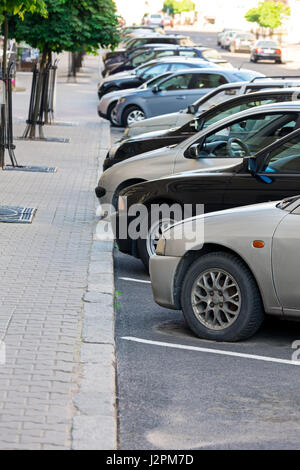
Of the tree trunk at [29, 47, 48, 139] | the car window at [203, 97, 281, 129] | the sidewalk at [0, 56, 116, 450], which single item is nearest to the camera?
the sidewalk at [0, 56, 116, 450]

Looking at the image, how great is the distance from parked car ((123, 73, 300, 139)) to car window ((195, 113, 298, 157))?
5297 millimetres

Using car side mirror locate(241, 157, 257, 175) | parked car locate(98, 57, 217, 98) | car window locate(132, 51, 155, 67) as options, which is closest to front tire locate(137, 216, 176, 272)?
car side mirror locate(241, 157, 257, 175)

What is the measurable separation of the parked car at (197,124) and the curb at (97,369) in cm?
306

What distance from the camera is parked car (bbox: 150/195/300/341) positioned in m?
7.19

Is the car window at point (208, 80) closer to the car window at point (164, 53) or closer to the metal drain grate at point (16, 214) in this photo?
the car window at point (164, 53)

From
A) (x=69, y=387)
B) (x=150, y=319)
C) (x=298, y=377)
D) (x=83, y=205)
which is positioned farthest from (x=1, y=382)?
(x=83, y=205)

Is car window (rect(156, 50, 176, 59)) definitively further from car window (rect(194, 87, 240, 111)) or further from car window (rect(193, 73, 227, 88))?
car window (rect(194, 87, 240, 111))

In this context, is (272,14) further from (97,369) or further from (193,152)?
(97,369)

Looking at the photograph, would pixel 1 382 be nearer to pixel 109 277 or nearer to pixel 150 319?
pixel 150 319

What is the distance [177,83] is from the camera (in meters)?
25.4

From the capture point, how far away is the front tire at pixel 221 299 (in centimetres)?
736

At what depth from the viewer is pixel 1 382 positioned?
20.2 ft

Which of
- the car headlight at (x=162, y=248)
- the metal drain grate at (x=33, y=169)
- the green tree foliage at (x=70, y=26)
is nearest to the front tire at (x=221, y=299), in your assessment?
the car headlight at (x=162, y=248)

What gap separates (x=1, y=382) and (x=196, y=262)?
2.09 metres
